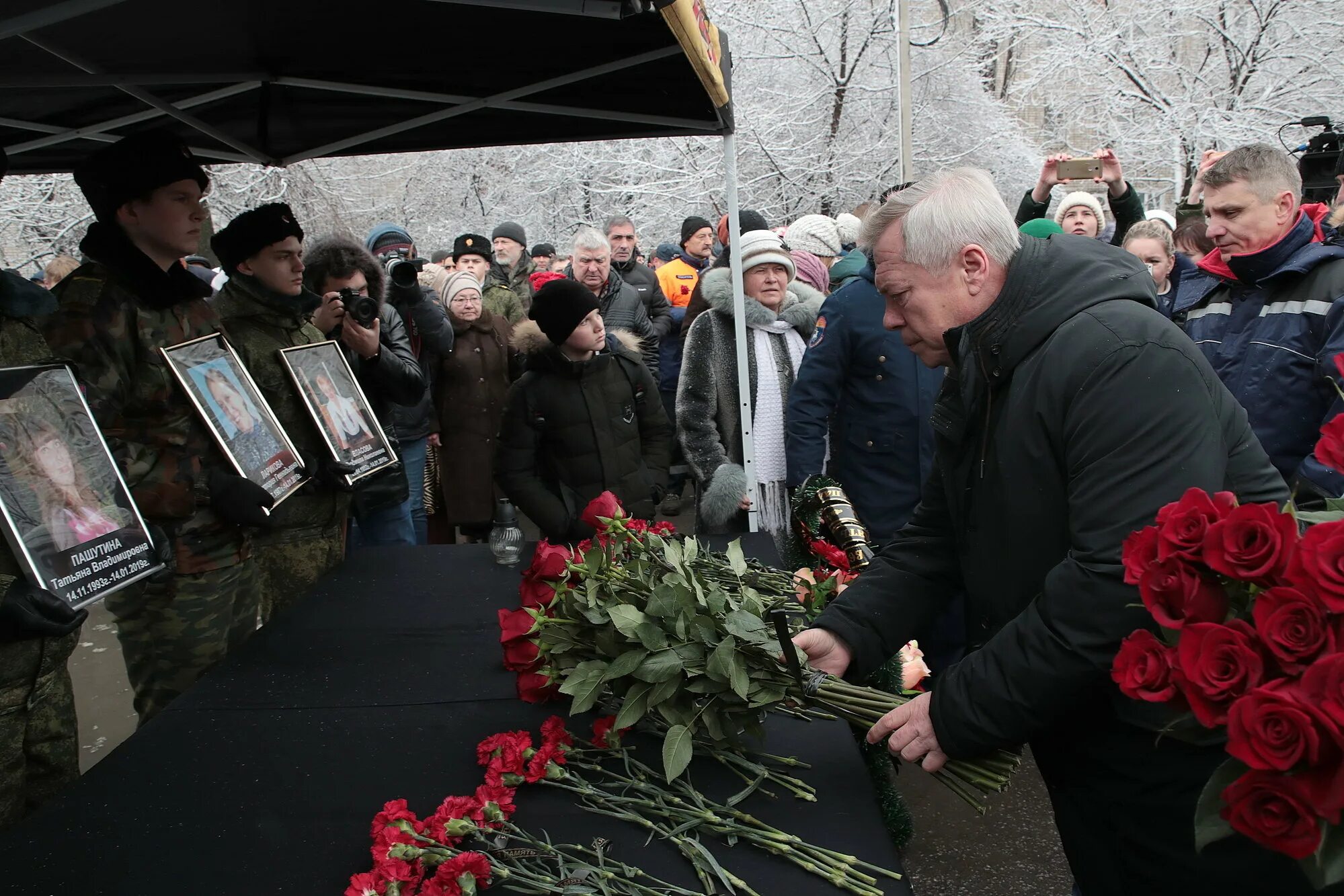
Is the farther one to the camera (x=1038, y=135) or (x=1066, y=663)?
(x=1038, y=135)

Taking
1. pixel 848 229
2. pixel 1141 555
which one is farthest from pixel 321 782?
pixel 848 229

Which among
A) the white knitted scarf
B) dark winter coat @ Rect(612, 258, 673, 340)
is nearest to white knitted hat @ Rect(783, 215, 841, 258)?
dark winter coat @ Rect(612, 258, 673, 340)

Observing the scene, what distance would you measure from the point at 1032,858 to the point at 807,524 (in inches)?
46.6

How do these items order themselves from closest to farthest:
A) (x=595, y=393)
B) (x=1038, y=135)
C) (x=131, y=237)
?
(x=131, y=237) < (x=595, y=393) < (x=1038, y=135)

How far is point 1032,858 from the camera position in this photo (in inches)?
115

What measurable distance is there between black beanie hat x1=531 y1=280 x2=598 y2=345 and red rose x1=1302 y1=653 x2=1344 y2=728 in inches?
113

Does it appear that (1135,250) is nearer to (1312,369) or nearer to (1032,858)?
(1312,369)

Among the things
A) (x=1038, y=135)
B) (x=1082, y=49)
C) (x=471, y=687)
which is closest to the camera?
(x=471, y=687)

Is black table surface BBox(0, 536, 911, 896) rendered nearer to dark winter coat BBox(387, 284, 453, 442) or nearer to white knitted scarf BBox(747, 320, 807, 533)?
white knitted scarf BBox(747, 320, 807, 533)

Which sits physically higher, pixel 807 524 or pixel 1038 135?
pixel 807 524

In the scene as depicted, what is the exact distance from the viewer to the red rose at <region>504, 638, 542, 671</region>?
6.66 ft

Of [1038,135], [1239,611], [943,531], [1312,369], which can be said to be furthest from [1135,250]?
[1038,135]

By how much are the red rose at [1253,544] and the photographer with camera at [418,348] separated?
3.94m

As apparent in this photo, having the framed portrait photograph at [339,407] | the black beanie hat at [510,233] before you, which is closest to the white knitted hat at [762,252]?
the framed portrait photograph at [339,407]
